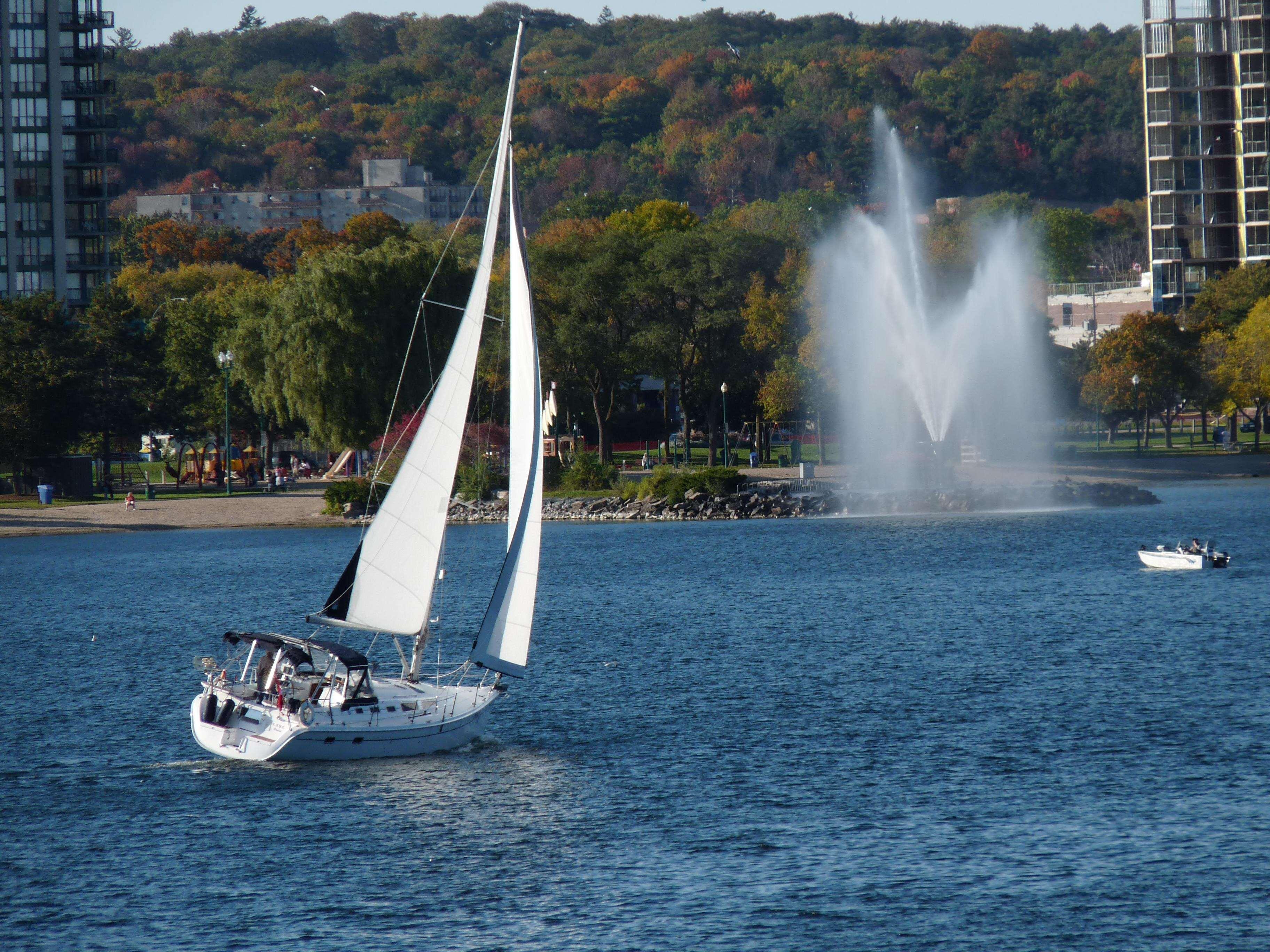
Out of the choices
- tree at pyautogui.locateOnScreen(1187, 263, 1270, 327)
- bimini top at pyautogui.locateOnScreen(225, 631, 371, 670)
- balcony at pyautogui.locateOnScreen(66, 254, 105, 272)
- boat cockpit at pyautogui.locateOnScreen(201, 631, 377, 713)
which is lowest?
boat cockpit at pyautogui.locateOnScreen(201, 631, 377, 713)

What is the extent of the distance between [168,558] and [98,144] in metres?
90.9

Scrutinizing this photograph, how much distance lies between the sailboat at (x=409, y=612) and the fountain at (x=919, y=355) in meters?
57.3

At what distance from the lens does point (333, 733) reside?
28125mm

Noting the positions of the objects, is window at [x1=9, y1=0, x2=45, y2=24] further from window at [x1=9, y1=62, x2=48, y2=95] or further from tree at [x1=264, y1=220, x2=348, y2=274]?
tree at [x1=264, y1=220, x2=348, y2=274]

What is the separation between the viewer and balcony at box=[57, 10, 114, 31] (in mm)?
145375

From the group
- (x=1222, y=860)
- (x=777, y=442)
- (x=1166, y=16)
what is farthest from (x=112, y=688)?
(x=1166, y=16)

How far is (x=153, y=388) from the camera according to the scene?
4080 inches

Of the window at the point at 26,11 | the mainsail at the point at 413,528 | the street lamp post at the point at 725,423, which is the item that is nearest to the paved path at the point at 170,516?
the street lamp post at the point at 725,423

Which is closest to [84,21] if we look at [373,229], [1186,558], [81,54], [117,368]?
[81,54]

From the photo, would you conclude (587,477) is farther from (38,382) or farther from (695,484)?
(38,382)

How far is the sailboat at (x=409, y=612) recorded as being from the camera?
28.3m

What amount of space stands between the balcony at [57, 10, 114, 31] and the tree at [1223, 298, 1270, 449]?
347 feet

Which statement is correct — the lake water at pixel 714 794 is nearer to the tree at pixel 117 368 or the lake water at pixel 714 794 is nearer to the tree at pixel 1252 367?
the tree at pixel 117 368

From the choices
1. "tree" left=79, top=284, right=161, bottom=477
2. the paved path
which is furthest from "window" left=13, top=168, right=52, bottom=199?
the paved path
